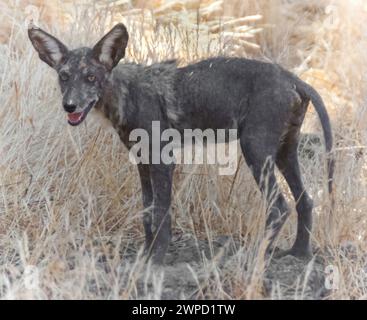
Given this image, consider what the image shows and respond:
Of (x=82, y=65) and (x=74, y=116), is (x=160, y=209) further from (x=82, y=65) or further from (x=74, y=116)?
(x=82, y=65)

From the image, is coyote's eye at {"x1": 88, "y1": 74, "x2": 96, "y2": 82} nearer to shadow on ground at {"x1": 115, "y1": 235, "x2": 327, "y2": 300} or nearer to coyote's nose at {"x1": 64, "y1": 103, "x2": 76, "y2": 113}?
coyote's nose at {"x1": 64, "y1": 103, "x2": 76, "y2": 113}

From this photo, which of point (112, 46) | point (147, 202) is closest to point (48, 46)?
point (112, 46)

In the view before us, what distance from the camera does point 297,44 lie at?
988 cm

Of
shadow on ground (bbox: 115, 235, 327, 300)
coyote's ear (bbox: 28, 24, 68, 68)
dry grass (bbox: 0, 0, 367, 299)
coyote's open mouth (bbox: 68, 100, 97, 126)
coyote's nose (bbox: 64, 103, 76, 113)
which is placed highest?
coyote's ear (bbox: 28, 24, 68, 68)

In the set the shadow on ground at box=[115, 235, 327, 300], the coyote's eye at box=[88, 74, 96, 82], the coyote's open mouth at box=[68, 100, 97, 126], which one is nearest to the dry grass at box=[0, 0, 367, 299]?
the shadow on ground at box=[115, 235, 327, 300]

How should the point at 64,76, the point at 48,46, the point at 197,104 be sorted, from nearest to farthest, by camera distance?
the point at 64,76 → the point at 48,46 → the point at 197,104

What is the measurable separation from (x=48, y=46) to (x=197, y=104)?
0.95 meters

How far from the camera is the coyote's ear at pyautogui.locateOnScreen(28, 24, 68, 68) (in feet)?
15.3

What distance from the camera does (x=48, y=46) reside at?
15.4ft

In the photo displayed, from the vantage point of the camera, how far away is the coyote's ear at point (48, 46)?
465cm

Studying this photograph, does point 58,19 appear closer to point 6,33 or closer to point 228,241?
point 6,33

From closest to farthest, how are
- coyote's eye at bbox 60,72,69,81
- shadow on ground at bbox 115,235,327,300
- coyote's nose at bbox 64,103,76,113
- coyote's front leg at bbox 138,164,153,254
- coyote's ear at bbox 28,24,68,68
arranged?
shadow on ground at bbox 115,235,327,300 → coyote's nose at bbox 64,103,76,113 → coyote's eye at bbox 60,72,69,81 → coyote's ear at bbox 28,24,68,68 → coyote's front leg at bbox 138,164,153,254

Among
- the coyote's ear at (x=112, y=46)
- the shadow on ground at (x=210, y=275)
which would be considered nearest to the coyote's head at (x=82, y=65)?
the coyote's ear at (x=112, y=46)

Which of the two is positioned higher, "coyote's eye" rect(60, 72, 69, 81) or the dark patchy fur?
"coyote's eye" rect(60, 72, 69, 81)
